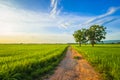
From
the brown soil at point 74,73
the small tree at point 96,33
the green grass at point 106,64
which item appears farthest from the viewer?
the small tree at point 96,33

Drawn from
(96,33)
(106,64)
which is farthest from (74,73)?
(96,33)

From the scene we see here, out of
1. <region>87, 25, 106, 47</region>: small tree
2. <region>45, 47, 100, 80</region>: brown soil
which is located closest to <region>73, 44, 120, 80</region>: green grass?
<region>45, 47, 100, 80</region>: brown soil

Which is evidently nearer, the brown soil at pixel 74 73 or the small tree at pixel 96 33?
the brown soil at pixel 74 73

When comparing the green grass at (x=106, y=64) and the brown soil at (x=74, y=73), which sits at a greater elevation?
the green grass at (x=106, y=64)

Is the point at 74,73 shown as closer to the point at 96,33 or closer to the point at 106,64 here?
the point at 106,64

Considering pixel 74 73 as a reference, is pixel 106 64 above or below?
above

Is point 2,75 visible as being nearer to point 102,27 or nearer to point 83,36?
point 102,27

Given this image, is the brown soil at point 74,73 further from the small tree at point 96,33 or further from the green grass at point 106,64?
the small tree at point 96,33

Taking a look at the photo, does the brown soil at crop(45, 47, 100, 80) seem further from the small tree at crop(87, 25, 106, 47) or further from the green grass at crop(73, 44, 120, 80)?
the small tree at crop(87, 25, 106, 47)

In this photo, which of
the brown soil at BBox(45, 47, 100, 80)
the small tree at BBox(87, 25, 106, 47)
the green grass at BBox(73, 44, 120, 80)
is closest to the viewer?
the brown soil at BBox(45, 47, 100, 80)

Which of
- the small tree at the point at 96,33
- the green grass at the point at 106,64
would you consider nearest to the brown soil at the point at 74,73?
the green grass at the point at 106,64

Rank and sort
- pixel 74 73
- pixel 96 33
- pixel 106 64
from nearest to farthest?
pixel 74 73 < pixel 106 64 < pixel 96 33

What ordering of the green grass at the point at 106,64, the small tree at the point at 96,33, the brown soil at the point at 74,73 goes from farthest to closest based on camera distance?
the small tree at the point at 96,33
the green grass at the point at 106,64
the brown soil at the point at 74,73

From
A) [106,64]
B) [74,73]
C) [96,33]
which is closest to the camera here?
[74,73]
